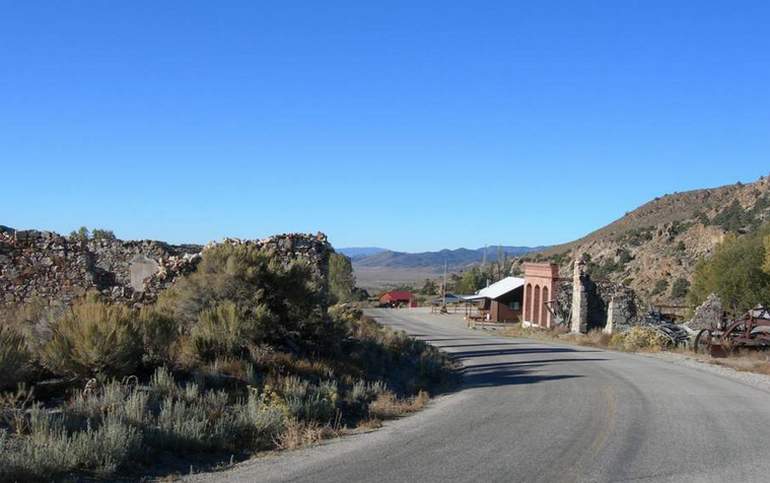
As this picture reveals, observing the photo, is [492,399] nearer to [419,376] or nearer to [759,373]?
[419,376]

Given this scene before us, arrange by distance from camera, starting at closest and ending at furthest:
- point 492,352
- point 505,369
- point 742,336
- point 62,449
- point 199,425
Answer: point 62,449, point 199,425, point 505,369, point 742,336, point 492,352

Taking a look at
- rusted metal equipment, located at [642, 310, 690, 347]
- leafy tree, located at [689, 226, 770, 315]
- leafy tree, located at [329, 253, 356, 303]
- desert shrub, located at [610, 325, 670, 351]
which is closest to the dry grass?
desert shrub, located at [610, 325, 670, 351]

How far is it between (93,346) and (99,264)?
11239mm

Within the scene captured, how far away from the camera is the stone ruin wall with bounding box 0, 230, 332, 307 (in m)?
21.0

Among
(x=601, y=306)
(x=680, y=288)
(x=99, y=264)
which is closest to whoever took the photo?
(x=99, y=264)

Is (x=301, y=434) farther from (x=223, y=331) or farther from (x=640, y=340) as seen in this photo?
(x=640, y=340)

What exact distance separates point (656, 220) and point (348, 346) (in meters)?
97.3

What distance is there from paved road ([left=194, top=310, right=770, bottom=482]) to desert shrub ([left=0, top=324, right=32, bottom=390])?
3.88 m

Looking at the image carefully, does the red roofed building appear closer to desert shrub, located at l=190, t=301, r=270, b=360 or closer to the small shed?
the small shed

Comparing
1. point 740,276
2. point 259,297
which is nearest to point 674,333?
point 740,276

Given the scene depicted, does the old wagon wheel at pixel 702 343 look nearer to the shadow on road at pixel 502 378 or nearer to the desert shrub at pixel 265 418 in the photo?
the shadow on road at pixel 502 378

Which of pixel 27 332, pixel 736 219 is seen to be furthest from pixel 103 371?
pixel 736 219

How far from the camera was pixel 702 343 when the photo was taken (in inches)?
1264

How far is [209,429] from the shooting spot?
34.2 feet
